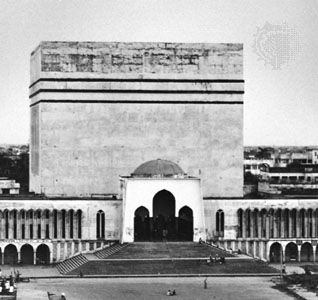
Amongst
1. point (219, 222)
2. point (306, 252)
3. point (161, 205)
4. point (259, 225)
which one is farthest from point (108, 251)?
point (306, 252)

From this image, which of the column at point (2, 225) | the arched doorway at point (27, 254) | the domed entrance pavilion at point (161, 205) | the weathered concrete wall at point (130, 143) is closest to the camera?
the domed entrance pavilion at point (161, 205)

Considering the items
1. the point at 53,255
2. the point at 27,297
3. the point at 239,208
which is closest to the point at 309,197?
the point at 239,208

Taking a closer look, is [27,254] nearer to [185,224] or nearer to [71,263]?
[71,263]

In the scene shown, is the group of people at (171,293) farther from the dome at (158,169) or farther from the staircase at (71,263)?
the dome at (158,169)

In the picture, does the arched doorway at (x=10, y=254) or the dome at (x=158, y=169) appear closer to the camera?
the dome at (x=158, y=169)

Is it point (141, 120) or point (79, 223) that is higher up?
point (141, 120)

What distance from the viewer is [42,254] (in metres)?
94.1

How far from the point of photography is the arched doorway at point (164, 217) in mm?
92000

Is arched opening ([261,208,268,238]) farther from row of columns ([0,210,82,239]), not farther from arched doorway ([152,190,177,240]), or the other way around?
row of columns ([0,210,82,239])

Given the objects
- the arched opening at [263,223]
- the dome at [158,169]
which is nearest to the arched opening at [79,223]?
the dome at [158,169]

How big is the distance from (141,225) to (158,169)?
13.8 feet

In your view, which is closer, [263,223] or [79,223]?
[79,223]

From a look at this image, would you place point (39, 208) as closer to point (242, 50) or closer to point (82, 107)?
point (82, 107)

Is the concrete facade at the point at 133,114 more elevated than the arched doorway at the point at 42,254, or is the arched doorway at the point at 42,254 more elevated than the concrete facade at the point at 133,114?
the concrete facade at the point at 133,114
